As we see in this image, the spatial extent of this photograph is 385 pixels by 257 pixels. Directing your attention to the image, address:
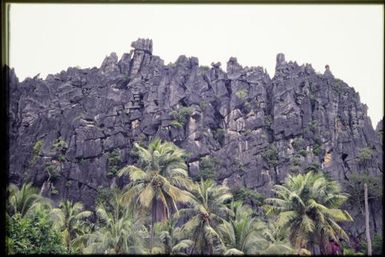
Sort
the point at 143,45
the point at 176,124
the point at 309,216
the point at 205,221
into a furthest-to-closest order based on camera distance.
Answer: the point at 143,45 → the point at 176,124 → the point at 205,221 → the point at 309,216

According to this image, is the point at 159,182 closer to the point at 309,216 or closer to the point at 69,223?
the point at 309,216

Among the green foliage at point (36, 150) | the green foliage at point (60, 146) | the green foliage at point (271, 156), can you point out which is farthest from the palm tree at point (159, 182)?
the green foliage at point (60, 146)

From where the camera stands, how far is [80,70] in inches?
1484

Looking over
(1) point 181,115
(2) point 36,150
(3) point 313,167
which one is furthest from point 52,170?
(3) point 313,167

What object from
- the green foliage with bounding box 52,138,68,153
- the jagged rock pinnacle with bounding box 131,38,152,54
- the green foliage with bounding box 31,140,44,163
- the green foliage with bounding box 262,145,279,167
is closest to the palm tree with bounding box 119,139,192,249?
the green foliage with bounding box 31,140,44,163

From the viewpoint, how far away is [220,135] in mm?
35625

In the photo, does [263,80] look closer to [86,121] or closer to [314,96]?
[314,96]

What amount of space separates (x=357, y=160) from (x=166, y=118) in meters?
12.2

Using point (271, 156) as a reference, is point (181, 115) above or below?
above

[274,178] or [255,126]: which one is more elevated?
[255,126]

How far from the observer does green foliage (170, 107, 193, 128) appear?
3513 centimetres

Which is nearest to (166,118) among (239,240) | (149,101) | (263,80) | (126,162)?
(149,101)

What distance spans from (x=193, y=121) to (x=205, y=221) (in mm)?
19994

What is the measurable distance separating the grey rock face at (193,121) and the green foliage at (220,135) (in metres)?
0.07
